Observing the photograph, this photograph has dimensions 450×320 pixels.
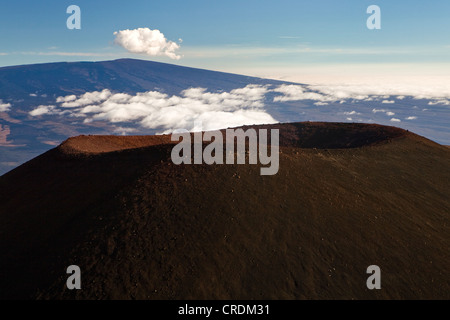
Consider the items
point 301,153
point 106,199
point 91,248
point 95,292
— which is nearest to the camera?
point 95,292

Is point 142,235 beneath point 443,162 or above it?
beneath

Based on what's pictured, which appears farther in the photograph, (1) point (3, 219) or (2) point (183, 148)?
(2) point (183, 148)

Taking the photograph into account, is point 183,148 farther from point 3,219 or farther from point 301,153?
point 3,219
